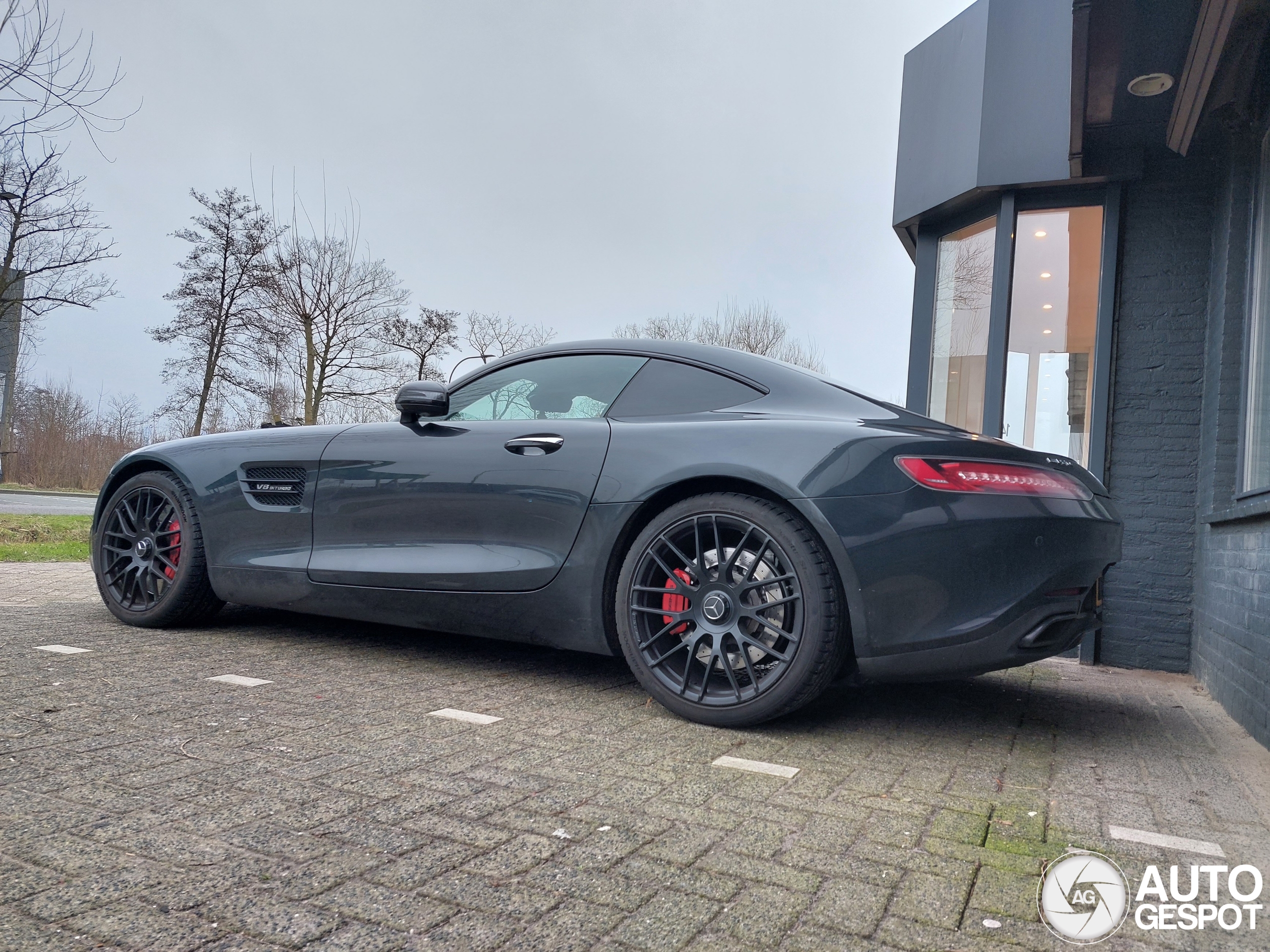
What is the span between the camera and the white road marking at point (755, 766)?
2184mm

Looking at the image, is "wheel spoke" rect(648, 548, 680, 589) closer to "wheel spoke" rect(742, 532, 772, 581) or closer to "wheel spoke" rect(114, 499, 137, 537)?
"wheel spoke" rect(742, 532, 772, 581)

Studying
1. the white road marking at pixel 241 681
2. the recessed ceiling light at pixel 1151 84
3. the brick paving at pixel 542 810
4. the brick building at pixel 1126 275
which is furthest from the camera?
the recessed ceiling light at pixel 1151 84

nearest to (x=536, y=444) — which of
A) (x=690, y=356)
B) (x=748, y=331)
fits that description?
(x=690, y=356)

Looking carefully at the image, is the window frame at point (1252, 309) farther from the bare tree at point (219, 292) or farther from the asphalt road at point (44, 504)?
the bare tree at point (219, 292)

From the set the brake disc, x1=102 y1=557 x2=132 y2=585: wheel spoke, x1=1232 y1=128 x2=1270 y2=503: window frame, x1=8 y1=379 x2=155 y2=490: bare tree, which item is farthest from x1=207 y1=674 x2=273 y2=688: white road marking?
x1=8 y1=379 x2=155 y2=490: bare tree

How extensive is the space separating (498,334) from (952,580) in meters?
27.0

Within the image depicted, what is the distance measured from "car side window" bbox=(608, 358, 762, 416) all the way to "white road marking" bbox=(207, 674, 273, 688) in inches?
60.6

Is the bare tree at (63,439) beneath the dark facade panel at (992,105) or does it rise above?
beneath

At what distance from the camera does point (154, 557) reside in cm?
388

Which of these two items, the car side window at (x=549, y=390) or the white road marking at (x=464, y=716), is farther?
the car side window at (x=549, y=390)

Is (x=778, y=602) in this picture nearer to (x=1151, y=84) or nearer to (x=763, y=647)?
(x=763, y=647)

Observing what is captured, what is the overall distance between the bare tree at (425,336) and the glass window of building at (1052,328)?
18.1m

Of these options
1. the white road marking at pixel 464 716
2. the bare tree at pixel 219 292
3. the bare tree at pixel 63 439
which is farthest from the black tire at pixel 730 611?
the bare tree at pixel 63 439

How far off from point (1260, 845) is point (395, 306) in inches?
855
